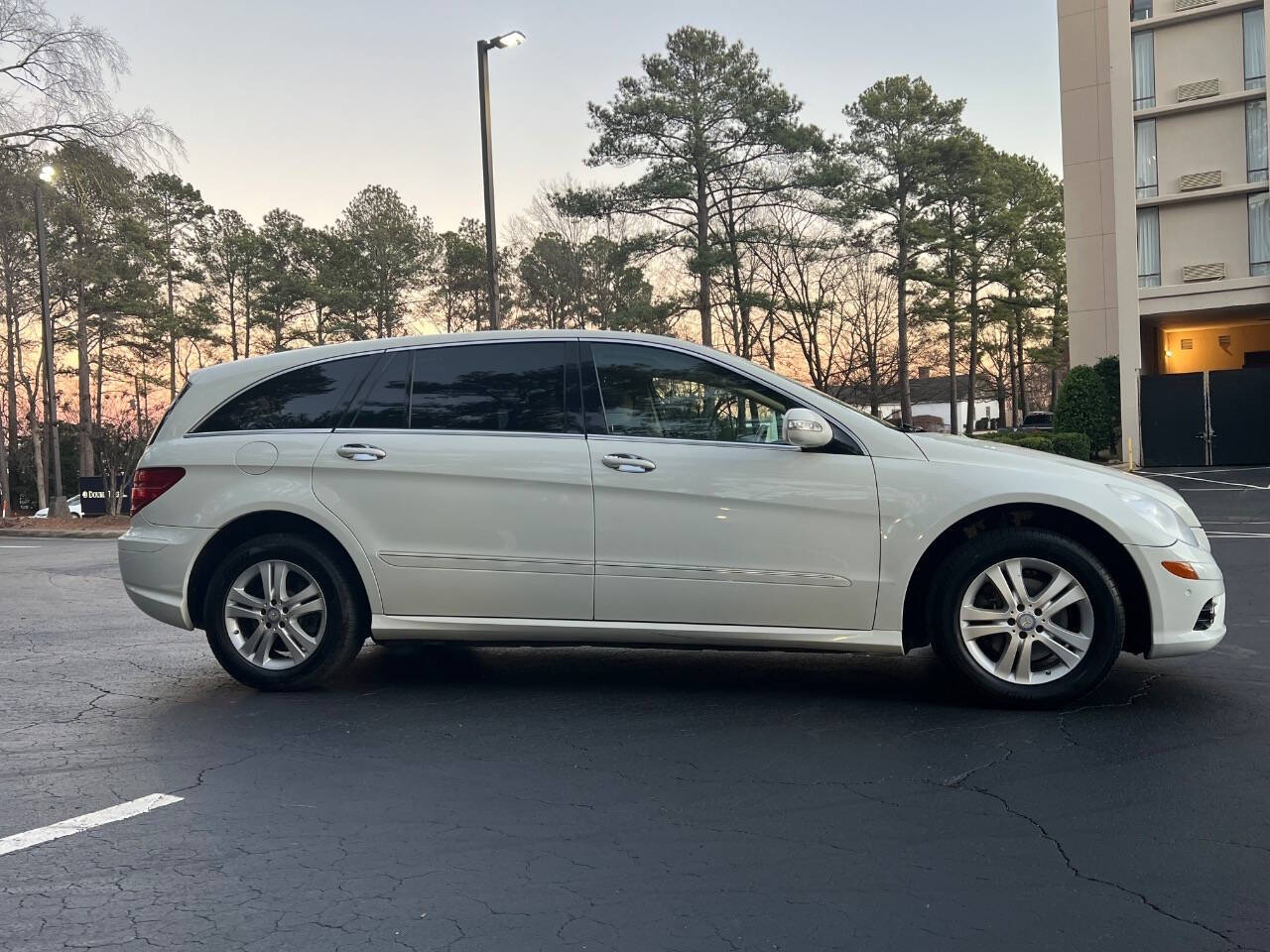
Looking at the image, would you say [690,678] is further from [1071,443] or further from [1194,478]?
[1071,443]

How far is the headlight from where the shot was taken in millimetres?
5059

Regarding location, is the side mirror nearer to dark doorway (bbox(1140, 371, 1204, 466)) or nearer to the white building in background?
dark doorway (bbox(1140, 371, 1204, 466))

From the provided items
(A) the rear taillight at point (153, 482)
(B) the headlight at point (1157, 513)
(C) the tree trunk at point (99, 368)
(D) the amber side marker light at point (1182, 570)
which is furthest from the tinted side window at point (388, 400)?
(C) the tree trunk at point (99, 368)

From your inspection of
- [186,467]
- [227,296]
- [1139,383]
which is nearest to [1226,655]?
[186,467]

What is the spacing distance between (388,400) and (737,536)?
1.96m

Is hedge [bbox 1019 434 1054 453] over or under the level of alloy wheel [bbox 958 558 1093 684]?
over

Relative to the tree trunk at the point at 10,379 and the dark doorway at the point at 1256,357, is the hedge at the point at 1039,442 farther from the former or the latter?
the tree trunk at the point at 10,379

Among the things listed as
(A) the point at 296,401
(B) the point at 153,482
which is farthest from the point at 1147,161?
(B) the point at 153,482

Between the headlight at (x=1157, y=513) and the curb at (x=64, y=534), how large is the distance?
21.4 metres

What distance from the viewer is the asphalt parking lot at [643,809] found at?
9.84ft

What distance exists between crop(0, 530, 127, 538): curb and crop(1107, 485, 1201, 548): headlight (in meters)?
Answer: 21.4

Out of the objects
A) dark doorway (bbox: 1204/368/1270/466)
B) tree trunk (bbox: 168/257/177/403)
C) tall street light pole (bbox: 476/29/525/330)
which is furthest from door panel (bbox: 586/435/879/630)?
tree trunk (bbox: 168/257/177/403)

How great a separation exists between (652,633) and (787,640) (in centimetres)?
64

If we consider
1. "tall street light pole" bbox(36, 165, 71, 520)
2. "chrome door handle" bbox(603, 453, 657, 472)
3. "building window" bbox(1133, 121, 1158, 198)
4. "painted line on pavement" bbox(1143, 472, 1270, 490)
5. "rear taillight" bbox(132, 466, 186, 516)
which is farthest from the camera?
"building window" bbox(1133, 121, 1158, 198)
